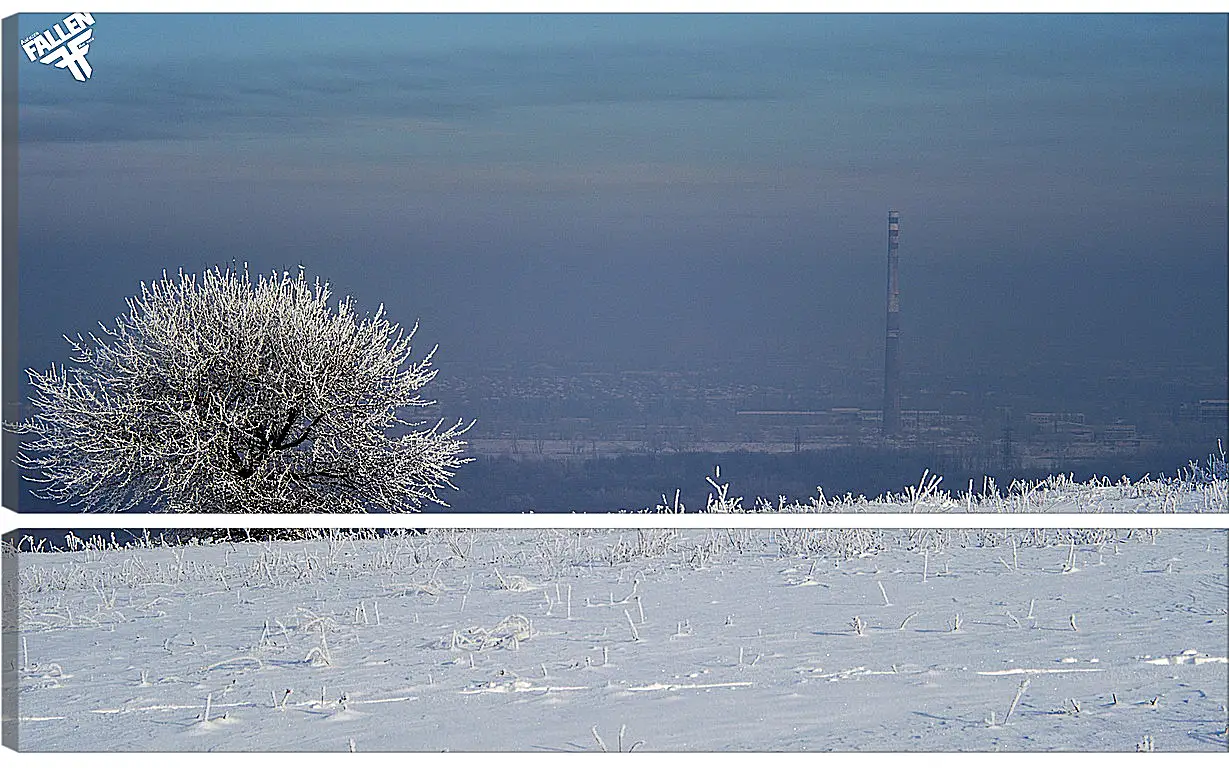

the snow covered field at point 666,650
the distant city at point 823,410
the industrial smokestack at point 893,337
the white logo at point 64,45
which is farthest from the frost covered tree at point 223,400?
the white logo at point 64,45

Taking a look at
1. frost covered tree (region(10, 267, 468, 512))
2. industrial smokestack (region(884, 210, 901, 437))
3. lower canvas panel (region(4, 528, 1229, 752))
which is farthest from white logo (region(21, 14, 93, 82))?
industrial smokestack (region(884, 210, 901, 437))

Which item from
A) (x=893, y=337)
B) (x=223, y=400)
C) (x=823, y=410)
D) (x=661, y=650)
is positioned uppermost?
(x=893, y=337)

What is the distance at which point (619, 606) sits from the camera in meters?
2.91

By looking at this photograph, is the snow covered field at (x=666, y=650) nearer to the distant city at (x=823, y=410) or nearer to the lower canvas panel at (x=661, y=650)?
the lower canvas panel at (x=661, y=650)

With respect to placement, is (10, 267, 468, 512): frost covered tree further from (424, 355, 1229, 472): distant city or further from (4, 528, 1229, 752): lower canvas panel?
(4, 528, 1229, 752): lower canvas panel

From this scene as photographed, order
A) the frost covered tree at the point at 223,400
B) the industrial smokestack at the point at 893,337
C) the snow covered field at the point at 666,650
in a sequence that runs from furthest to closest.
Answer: the industrial smokestack at the point at 893,337
the frost covered tree at the point at 223,400
the snow covered field at the point at 666,650

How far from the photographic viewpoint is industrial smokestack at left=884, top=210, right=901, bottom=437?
15156 mm

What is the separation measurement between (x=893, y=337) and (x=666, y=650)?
16.2 meters

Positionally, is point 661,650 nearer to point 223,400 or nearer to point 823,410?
point 223,400

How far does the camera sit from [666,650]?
97.0 inches

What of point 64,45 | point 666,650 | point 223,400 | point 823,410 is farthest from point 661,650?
point 823,410

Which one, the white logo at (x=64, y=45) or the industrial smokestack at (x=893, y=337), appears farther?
the industrial smokestack at (x=893, y=337)

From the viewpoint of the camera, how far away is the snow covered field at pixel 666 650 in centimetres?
199

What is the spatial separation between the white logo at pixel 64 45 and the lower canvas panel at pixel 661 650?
1.23m
